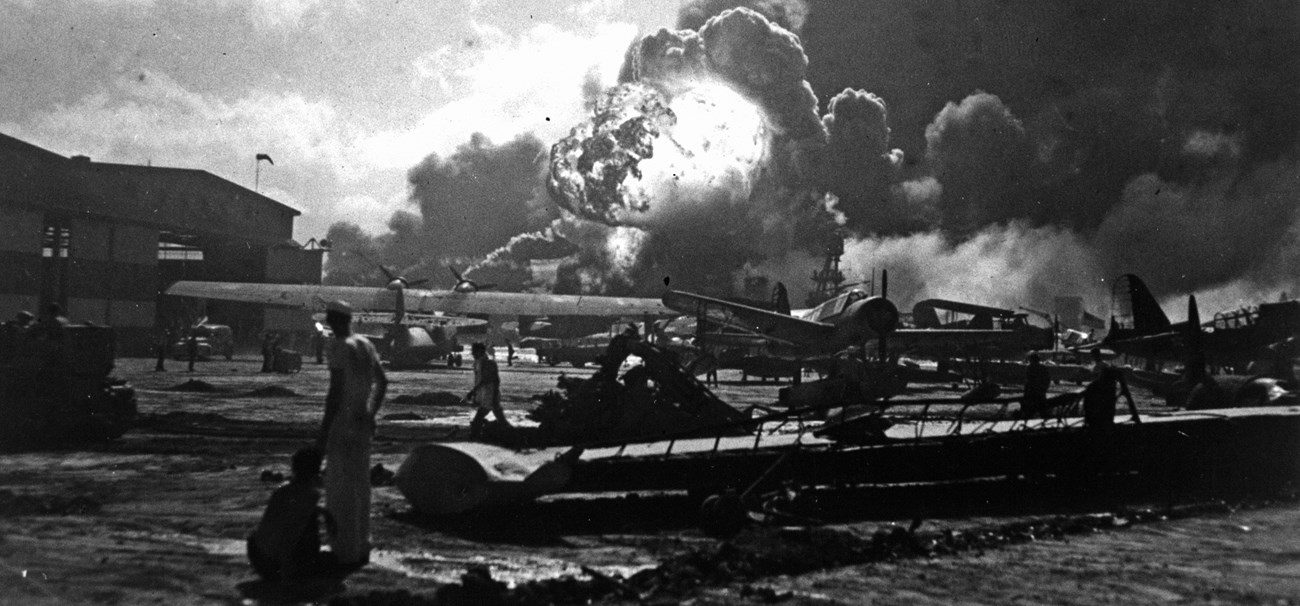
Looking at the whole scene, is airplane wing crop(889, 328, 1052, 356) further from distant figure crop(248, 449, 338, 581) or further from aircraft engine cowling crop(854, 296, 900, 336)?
distant figure crop(248, 449, 338, 581)

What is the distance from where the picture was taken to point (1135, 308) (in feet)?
86.7

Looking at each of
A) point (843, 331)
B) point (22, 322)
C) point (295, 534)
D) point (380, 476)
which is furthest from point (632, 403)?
point (843, 331)

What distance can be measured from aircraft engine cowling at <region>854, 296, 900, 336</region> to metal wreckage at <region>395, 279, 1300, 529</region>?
10.8 metres

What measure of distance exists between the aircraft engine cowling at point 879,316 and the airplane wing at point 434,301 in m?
22.9

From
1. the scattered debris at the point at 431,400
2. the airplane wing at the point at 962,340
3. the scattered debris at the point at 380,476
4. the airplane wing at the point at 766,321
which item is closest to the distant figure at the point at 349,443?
the scattered debris at the point at 380,476

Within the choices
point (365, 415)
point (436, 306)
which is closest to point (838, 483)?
point (365, 415)

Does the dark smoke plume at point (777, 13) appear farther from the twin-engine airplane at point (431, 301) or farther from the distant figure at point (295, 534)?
the distant figure at point (295, 534)

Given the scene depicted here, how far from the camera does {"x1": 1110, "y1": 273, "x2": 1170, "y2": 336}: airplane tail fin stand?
85.6ft

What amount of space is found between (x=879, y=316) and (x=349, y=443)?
61.7 ft

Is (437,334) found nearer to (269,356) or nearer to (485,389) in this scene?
(269,356)

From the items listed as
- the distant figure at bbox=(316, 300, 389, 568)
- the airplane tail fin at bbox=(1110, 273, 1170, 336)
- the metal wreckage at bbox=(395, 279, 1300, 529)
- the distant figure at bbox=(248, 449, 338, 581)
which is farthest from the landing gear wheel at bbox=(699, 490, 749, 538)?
the airplane tail fin at bbox=(1110, 273, 1170, 336)

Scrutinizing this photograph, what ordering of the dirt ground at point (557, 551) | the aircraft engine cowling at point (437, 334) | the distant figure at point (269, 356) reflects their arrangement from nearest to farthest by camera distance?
the dirt ground at point (557, 551)
the distant figure at point (269, 356)
the aircraft engine cowling at point (437, 334)

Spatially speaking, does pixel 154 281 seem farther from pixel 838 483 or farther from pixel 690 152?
pixel 838 483

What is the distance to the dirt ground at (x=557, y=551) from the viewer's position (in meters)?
5.68
